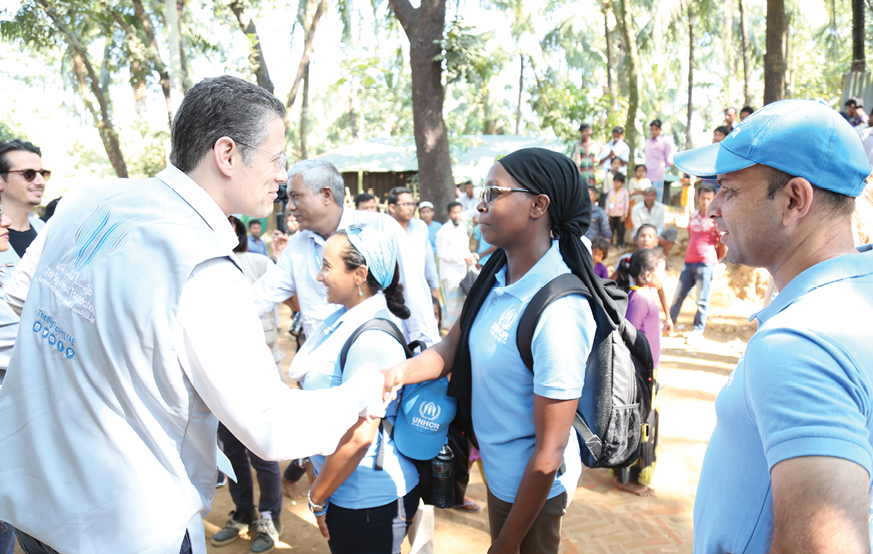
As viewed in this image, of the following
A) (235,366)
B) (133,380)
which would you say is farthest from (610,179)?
(133,380)

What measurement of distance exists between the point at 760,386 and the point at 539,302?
3.03 feet

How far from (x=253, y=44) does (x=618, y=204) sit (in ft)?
29.6

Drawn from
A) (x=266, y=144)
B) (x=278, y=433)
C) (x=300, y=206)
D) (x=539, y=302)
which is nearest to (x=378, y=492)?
(x=278, y=433)

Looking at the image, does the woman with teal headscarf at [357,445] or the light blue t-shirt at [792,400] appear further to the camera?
the woman with teal headscarf at [357,445]

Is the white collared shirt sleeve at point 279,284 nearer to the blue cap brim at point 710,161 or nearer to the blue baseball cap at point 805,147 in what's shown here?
the blue cap brim at point 710,161

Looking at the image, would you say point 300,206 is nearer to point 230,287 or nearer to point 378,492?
point 378,492

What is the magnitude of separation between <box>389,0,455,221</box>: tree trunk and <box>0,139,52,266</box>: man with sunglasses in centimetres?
702

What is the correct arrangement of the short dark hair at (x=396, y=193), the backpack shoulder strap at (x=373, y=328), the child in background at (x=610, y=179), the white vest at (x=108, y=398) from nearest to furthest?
1. the white vest at (x=108, y=398)
2. the backpack shoulder strap at (x=373, y=328)
3. the short dark hair at (x=396, y=193)
4. the child in background at (x=610, y=179)

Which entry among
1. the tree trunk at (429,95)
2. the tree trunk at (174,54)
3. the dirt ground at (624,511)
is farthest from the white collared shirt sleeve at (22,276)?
the tree trunk at (174,54)

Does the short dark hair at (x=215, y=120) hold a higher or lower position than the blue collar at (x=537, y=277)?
higher

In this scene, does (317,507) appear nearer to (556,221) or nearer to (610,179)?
(556,221)

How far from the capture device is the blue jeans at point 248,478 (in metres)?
3.57

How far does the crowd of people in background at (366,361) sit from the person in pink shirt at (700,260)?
708 centimetres

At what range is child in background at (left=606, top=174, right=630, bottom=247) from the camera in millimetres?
11625
